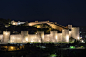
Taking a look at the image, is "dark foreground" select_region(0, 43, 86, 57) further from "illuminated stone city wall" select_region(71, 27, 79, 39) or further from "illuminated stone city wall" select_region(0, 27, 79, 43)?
"illuminated stone city wall" select_region(71, 27, 79, 39)

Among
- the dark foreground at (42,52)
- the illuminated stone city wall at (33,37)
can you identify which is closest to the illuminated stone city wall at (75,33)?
the illuminated stone city wall at (33,37)

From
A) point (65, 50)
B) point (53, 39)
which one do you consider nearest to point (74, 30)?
point (53, 39)

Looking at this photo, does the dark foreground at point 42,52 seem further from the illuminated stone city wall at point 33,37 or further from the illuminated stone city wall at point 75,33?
the illuminated stone city wall at point 75,33

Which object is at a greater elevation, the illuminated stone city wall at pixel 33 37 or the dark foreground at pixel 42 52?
the illuminated stone city wall at pixel 33 37

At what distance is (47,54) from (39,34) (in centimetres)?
1145

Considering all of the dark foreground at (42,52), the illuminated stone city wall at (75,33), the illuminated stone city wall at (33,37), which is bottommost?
the dark foreground at (42,52)

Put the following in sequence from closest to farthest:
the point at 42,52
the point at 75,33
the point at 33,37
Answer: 1. the point at 42,52
2. the point at 33,37
3. the point at 75,33

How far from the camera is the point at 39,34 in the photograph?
1467 inches

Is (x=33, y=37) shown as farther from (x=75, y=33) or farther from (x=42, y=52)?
(x=75, y=33)

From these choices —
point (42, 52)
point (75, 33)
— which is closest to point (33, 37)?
point (42, 52)

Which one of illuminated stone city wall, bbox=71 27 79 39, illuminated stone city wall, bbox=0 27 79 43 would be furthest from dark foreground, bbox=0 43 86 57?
illuminated stone city wall, bbox=71 27 79 39

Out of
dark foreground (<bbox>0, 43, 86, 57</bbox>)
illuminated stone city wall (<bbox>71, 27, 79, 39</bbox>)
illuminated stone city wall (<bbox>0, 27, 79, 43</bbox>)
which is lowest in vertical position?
dark foreground (<bbox>0, 43, 86, 57</bbox>)

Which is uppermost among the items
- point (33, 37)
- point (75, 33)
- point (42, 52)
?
point (75, 33)

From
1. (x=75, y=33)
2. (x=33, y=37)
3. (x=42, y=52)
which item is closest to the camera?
(x=42, y=52)
